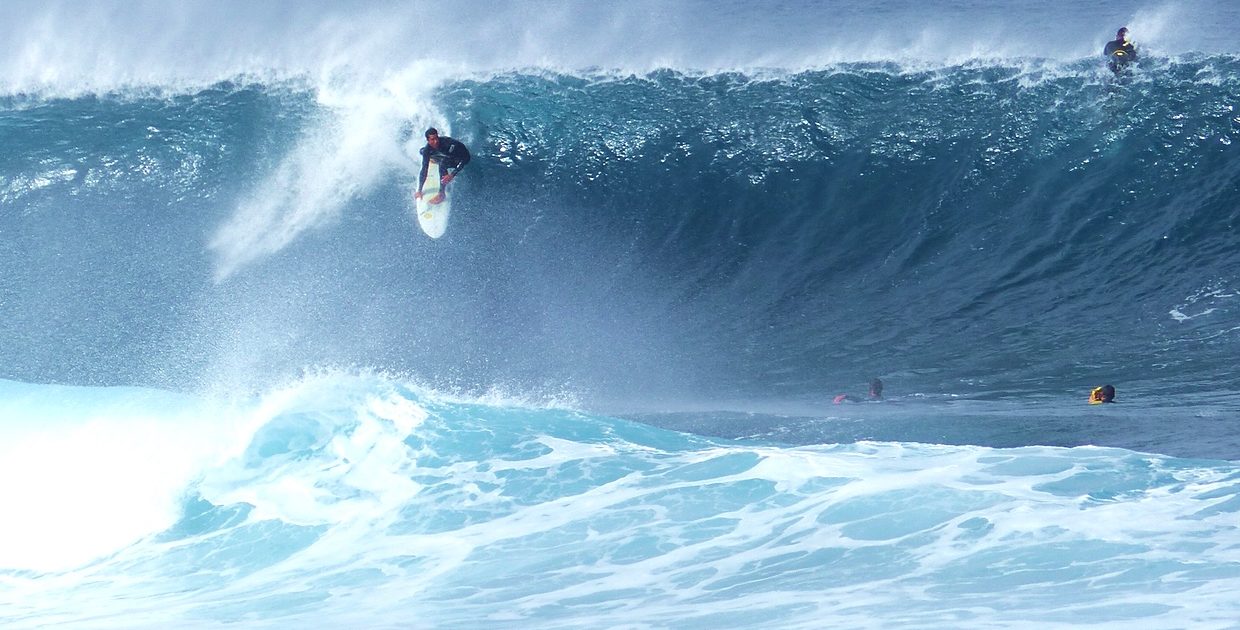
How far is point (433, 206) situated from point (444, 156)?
0.66 meters

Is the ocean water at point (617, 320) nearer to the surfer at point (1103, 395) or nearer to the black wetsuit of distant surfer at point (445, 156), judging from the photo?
the surfer at point (1103, 395)

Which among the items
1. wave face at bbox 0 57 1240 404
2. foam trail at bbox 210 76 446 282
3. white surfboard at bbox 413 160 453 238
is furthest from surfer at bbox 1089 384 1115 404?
foam trail at bbox 210 76 446 282

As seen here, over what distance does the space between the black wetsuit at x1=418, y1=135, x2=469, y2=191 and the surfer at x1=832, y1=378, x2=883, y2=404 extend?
228 inches

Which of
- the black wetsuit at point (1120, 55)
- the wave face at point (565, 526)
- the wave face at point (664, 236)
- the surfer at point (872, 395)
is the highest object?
the black wetsuit at point (1120, 55)

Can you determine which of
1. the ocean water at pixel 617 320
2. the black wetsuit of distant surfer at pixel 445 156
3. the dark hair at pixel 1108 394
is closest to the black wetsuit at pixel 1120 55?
the ocean water at pixel 617 320

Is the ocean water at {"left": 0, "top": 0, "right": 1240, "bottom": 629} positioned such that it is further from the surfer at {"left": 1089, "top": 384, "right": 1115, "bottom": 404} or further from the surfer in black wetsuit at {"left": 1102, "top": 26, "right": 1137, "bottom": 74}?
the surfer in black wetsuit at {"left": 1102, "top": 26, "right": 1137, "bottom": 74}

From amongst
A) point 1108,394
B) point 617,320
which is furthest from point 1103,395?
point 617,320

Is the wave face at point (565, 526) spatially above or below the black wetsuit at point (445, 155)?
below

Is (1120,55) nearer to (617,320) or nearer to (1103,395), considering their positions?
(1103,395)

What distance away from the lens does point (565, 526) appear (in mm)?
9539

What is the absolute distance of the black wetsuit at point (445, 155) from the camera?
14172 millimetres

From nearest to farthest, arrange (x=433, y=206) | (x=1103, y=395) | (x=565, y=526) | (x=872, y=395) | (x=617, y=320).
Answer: (x=565, y=526) < (x=1103, y=395) < (x=872, y=395) < (x=617, y=320) < (x=433, y=206)

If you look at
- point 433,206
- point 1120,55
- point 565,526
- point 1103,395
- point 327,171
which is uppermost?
point 1120,55

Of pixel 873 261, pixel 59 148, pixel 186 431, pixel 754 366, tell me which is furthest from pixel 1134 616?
pixel 59 148
